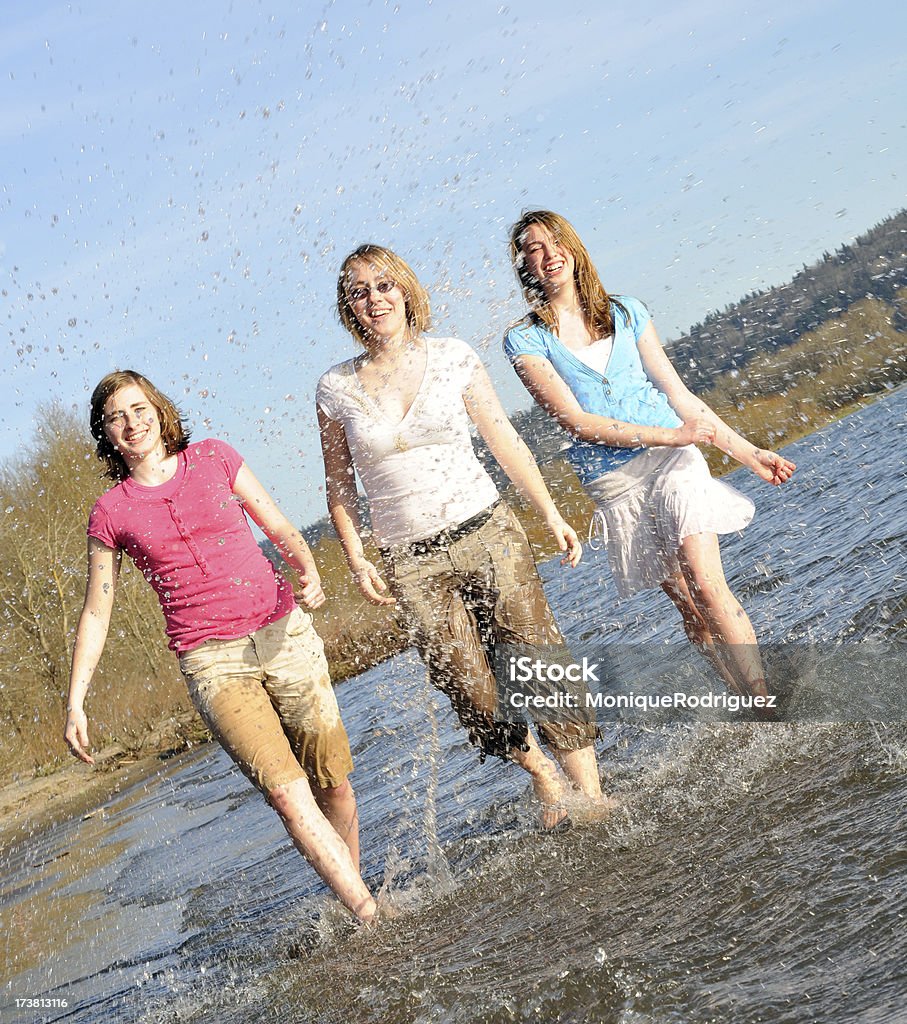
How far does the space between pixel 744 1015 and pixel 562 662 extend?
2107 mm

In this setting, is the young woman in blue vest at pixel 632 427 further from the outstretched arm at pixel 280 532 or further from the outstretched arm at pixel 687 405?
the outstretched arm at pixel 280 532

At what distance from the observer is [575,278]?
4.46 metres

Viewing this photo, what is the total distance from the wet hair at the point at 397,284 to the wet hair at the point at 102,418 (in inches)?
Answer: 31.6

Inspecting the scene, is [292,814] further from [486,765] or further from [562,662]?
[486,765]

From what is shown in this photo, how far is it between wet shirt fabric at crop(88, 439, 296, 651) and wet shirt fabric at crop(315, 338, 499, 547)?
1.86ft

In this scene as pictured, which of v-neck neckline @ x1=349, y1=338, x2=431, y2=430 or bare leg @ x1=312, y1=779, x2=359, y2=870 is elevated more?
v-neck neckline @ x1=349, y1=338, x2=431, y2=430

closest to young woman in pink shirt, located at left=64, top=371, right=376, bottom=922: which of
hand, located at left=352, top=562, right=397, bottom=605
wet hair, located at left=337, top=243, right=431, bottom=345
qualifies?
hand, located at left=352, top=562, right=397, bottom=605

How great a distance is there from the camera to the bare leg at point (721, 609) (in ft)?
14.3

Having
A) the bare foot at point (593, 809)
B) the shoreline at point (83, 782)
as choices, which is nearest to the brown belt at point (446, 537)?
the bare foot at point (593, 809)

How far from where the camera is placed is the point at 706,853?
3512 millimetres

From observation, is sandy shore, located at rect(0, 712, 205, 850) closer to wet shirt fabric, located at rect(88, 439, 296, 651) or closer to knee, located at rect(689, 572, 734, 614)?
wet shirt fabric, located at rect(88, 439, 296, 651)

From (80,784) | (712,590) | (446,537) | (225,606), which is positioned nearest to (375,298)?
(446,537)

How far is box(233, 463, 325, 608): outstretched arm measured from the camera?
14.1 ft

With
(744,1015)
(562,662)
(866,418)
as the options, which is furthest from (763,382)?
(866,418)
